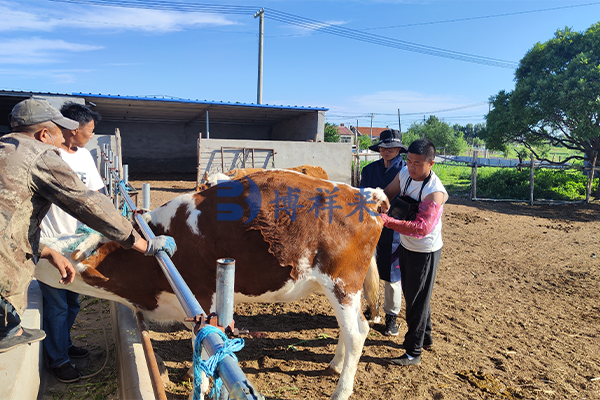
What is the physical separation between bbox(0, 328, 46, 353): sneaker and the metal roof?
11761 millimetres

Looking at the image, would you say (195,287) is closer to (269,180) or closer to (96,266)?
(96,266)

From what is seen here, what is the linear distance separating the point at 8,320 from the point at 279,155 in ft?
40.5

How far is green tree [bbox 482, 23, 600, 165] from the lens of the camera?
12906mm

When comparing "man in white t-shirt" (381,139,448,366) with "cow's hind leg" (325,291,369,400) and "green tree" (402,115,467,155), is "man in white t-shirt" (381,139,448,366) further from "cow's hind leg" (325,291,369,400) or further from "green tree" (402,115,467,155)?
"green tree" (402,115,467,155)

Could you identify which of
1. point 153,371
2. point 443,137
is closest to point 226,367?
point 153,371

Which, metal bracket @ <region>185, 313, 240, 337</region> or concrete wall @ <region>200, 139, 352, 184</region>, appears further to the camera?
concrete wall @ <region>200, 139, 352, 184</region>

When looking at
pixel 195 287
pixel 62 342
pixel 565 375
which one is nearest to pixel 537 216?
pixel 565 375

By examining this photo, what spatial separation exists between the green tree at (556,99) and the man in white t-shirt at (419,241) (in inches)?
509

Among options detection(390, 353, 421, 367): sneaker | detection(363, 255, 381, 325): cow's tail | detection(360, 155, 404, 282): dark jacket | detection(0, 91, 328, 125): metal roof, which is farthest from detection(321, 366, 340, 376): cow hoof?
detection(0, 91, 328, 125): metal roof

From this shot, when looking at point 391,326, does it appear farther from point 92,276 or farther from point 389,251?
point 92,276

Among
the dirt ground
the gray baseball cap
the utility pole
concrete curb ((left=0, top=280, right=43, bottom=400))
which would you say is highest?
the utility pole

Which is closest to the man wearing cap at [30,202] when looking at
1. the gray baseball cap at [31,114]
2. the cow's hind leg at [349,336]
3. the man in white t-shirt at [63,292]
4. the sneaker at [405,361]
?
the gray baseball cap at [31,114]

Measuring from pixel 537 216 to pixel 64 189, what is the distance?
38.1ft

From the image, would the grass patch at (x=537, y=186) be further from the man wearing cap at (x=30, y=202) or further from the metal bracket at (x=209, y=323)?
the metal bracket at (x=209, y=323)
